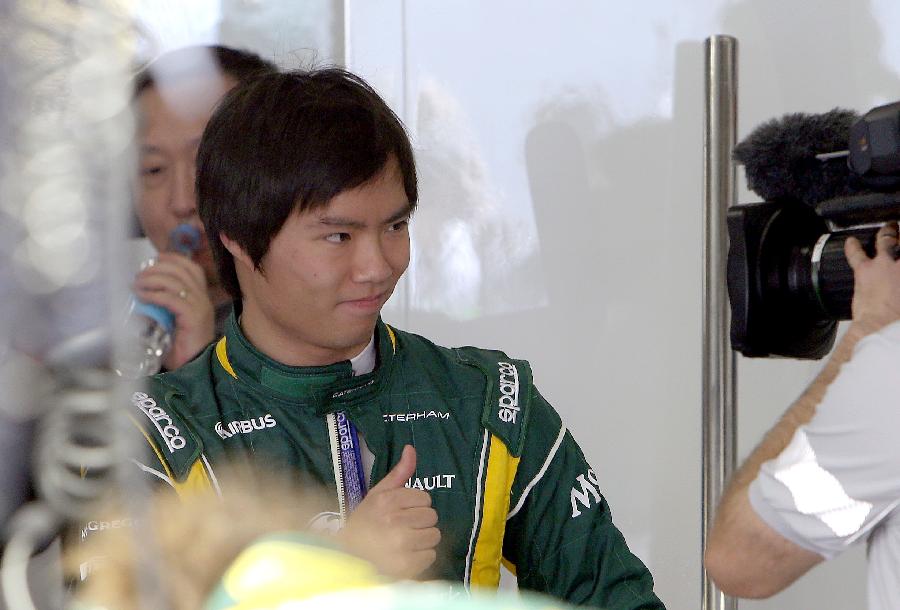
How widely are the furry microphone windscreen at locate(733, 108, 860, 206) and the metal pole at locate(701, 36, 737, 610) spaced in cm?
49

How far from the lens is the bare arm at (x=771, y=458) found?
0.93m

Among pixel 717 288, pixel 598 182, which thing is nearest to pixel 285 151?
pixel 717 288

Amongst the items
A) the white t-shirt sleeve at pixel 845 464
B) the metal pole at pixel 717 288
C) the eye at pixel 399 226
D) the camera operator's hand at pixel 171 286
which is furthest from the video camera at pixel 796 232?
the camera operator's hand at pixel 171 286

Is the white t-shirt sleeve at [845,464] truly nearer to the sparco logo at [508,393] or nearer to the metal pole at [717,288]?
the sparco logo at [508,393]

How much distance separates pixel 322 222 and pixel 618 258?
0.89 m

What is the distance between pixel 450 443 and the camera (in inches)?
39.0

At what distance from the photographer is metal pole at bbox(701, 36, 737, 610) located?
1519mm

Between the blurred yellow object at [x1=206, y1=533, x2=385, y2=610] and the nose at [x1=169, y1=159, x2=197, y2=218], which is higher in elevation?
the nose at [x1=169, y1=159, x2=197, y2=218]

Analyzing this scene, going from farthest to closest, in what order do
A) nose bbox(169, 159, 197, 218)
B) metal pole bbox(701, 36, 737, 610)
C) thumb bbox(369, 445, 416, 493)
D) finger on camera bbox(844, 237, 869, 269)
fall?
metal pole bbox(701, 36, 737, 610), finger on camera bbox(844, 237, 869, 269), thumb bbox(369, 445, 416, 493), nose bbox(169, 159, 197, 218)

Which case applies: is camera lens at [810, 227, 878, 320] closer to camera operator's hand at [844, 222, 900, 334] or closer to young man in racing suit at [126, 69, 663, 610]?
camera operator's hand at [844, 222, 900, 334]

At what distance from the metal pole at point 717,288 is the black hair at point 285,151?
2.11 feet

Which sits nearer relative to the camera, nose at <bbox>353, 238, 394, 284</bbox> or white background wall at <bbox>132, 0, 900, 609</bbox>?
nose at <bbox>353, 238, 394, 284</bbox>

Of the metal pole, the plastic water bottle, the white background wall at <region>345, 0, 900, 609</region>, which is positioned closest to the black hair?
the plastic water bottle

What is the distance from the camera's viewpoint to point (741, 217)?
1.07 m
